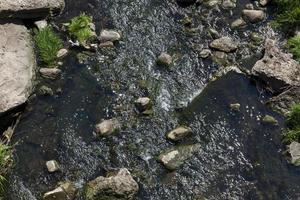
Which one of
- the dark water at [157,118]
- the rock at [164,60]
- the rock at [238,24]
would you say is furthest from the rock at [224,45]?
the rock at [164,60]

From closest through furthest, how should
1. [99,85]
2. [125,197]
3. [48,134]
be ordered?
[125,197] → [48,134] → [99,85]

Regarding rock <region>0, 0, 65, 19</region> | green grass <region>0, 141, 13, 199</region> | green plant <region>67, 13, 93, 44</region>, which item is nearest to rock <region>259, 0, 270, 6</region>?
green plant <region>67, 13, 93, 44</region>

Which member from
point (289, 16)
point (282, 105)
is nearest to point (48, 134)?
point (282, 105)

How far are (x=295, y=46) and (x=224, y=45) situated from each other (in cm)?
173

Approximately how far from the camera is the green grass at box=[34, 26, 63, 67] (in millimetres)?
11969

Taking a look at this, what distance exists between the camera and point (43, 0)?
1266 centimetres

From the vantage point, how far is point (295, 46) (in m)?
12.1

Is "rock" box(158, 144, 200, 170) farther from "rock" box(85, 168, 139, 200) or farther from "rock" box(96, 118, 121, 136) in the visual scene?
"rock" box(96, 118, 121, 136)

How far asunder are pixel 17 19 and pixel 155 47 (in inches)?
140

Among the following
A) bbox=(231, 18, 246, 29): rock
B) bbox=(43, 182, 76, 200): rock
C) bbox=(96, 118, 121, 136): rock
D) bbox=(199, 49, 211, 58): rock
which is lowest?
bbox=(43, 182, 76, 200): rock

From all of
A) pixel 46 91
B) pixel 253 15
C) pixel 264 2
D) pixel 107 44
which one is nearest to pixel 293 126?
pixel 253 15

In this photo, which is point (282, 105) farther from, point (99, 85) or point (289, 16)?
point (99, 85)

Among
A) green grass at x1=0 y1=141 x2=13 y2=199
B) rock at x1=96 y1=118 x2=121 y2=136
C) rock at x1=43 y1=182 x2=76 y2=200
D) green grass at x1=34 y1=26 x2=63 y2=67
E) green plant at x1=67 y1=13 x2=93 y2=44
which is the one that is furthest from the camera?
green plant at x1=67 y1=13 x2=93 y2=44

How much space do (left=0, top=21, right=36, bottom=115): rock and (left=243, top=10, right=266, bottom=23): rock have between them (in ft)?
17.9
